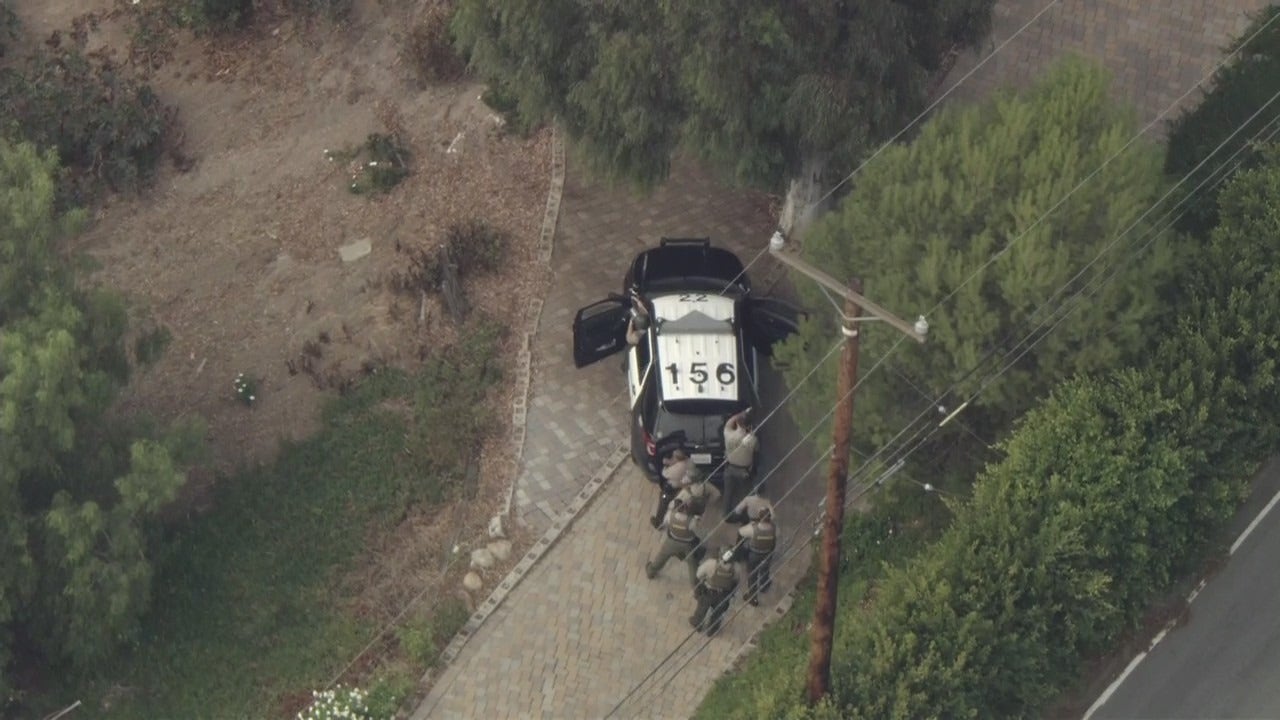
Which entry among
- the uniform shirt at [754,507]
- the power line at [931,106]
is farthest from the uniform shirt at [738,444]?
the power line at [931,106]

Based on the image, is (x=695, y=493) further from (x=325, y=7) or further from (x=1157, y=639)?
(x=325, y=7)

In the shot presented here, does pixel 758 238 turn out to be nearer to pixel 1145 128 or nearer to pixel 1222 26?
pixel 1145 128

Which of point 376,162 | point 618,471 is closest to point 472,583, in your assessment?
point 618,471

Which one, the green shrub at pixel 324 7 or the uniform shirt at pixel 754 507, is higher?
the green shrub at pixel 324 7

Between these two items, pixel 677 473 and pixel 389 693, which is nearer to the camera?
pixel 389 693

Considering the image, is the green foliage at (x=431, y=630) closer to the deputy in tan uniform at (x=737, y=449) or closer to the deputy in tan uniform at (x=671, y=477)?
the deputy in tan uniform at (x=671, y=477)

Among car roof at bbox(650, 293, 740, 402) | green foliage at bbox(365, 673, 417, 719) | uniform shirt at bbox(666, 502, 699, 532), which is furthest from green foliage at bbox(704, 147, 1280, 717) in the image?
green foliage at bbox(365, 673, 417, 719)
